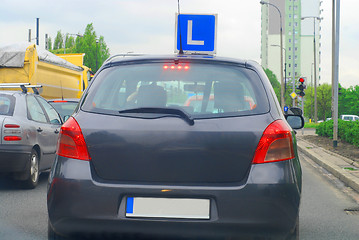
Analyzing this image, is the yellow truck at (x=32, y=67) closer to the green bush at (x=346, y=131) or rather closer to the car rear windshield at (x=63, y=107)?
the car rear windshield at (x=63, y=107)

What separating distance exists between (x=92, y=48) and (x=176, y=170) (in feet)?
200

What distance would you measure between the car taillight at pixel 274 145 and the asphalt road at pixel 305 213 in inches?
80.8

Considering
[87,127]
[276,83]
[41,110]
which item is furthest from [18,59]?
[276,83]

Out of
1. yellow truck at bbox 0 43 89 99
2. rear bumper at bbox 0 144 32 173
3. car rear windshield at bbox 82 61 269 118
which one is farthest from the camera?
yellow truck at bbox 0 43 89 99

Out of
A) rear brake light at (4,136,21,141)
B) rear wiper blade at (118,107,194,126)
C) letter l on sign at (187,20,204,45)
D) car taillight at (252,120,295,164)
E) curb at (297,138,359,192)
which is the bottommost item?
curb at (297,138,359,192)

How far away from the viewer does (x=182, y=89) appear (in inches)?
167

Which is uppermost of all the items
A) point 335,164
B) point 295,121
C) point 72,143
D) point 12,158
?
point 295,121

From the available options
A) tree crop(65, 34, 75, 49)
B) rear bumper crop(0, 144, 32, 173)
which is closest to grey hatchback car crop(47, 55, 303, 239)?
rear bumper crop(0, 144, 32, 173)

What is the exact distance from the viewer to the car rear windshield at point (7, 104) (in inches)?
339

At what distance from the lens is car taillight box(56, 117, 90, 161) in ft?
13.0

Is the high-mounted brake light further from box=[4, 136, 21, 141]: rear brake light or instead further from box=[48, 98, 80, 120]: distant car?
box=[48, 98, 80, 120]: distant car

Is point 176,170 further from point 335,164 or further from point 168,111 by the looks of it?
point 335,164

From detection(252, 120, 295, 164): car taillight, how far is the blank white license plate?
17.8 inches

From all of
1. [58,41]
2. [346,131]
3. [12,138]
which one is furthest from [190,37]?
[58,41]
